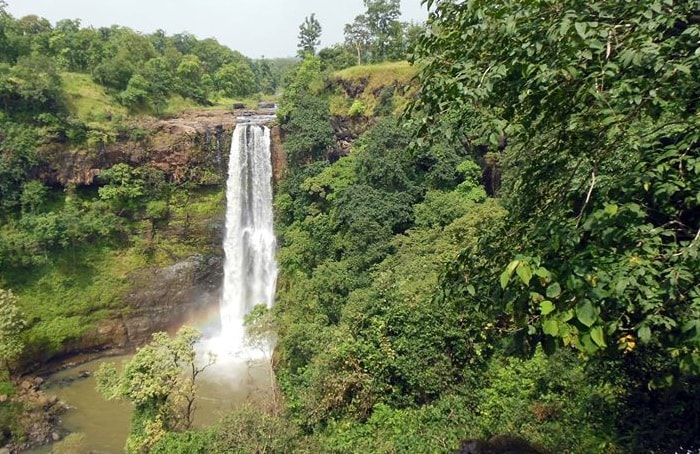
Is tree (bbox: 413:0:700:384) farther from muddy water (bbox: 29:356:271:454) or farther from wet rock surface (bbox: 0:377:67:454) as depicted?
wet rock surface (bbox: 0:377:67:454)

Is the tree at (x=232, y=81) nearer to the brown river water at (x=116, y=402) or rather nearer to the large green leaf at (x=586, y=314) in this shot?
the brown river water at (x=116, y=402)

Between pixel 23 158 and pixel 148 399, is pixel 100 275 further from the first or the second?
pixel 148 399

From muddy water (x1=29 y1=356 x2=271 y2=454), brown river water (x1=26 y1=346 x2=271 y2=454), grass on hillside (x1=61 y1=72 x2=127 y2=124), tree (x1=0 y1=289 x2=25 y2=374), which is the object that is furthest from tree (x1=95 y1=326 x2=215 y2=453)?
grass on hillside (x1=61 y1=72 x2=127 y2=124)

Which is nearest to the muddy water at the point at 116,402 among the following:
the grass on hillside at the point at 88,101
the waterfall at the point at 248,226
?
the waterfall at the point at 248,226

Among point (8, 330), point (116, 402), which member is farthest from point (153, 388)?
point (8, 330)

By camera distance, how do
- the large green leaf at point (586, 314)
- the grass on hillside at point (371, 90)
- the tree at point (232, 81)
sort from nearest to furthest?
the large green leaf at point (586, 314) → the grass on hillside at point (371, 90) → the tree at point (232, 81)

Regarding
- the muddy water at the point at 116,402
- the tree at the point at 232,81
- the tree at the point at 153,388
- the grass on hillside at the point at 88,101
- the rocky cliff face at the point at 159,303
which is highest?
the tree at the point at 232,81

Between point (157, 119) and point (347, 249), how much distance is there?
50.7ft

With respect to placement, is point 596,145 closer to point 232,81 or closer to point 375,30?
point 375,30

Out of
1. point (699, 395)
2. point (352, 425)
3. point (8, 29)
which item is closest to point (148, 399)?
point (352, 425)

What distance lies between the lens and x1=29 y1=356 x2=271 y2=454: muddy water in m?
14.6

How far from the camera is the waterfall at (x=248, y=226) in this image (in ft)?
75.2

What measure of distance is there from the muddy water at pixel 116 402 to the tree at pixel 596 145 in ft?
41.9

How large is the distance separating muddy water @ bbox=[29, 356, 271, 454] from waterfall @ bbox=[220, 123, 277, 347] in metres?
4.50
